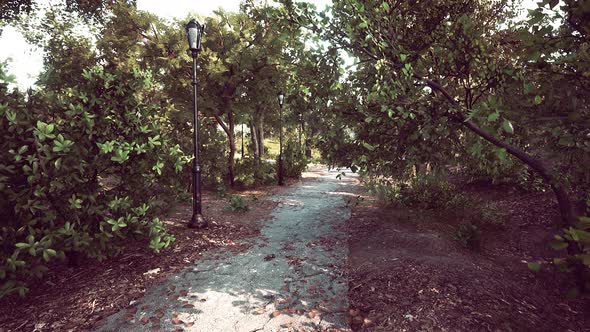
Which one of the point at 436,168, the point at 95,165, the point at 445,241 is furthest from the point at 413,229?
the point at 95,165

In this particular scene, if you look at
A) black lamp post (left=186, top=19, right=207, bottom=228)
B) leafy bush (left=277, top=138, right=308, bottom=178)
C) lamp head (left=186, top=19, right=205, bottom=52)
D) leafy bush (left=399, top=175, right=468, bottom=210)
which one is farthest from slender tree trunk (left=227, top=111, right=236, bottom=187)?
leafy bush (left=399, top=175, right=468, bottom=210)

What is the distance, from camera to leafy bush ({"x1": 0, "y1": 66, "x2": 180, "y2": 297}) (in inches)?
139

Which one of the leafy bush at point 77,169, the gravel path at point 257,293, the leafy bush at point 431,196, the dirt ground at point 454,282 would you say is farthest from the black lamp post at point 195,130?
the leafy bush at point 431,196

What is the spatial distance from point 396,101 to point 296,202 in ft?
23.3

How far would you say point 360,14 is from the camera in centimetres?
444

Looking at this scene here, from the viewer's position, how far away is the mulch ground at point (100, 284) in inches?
141

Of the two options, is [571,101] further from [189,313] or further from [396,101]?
[189,313]

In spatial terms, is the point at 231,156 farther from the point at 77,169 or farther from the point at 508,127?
the point at 508,127

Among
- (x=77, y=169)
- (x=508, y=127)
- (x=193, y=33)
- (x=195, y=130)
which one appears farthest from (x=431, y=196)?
(x=77, y=169)

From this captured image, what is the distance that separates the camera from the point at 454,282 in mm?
4070

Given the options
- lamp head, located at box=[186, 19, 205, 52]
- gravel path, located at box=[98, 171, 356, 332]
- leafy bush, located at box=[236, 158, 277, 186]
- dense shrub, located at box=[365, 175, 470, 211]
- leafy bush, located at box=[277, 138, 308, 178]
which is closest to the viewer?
gravel path, located at box=[98, 171, 356, 332]

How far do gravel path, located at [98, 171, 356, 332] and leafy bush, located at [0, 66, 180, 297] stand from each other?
0.95 meters

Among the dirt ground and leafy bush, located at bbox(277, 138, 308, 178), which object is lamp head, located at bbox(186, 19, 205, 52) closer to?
the dirt ground

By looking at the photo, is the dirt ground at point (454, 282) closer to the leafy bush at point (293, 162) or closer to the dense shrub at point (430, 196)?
the dense shrub at point (430, 196)
